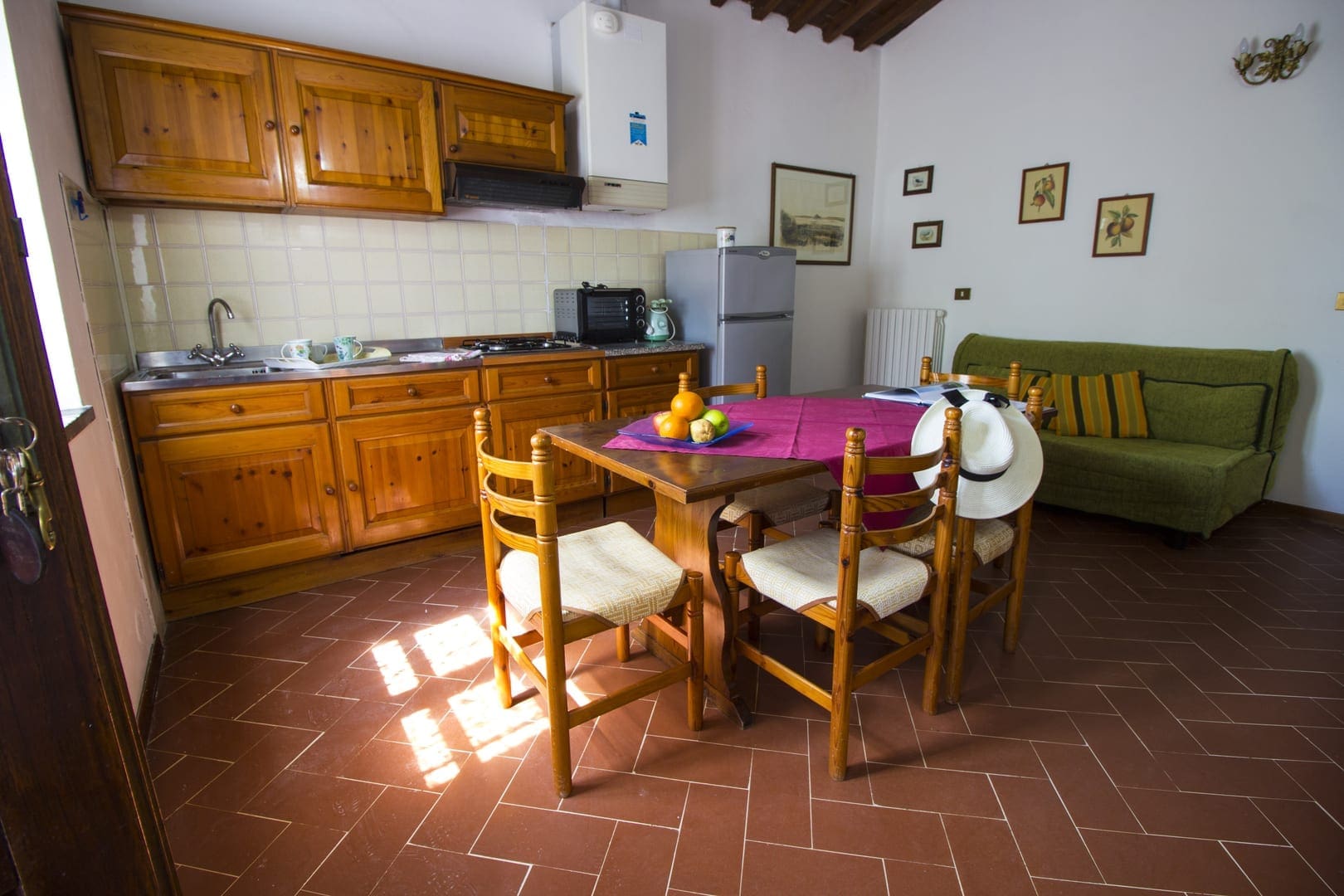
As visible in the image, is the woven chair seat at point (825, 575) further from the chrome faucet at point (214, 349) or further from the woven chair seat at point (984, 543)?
the chrome faucet at point (214, 349)

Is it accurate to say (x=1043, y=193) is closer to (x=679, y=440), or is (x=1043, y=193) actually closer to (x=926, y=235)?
(x=926, y=235)

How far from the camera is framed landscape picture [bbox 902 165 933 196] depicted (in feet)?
15.7

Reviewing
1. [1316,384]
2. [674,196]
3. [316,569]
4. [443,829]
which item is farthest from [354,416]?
[1316,384]

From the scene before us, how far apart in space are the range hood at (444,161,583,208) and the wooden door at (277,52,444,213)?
0.26ft

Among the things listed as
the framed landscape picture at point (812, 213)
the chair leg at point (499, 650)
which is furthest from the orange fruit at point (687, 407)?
the framed landscape picture at point (812, 213)

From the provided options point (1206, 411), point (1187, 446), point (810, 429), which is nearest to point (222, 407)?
point (810, 429)

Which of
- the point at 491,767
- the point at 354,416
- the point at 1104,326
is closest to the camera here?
the point at 491,767

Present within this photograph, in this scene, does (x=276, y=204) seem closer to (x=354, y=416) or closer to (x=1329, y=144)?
(x=354, y=416)

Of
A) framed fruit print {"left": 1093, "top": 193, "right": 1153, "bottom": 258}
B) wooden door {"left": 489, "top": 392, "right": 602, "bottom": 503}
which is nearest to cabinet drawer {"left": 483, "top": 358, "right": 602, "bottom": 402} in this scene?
wooden door {"left": 489, "top": 392, "right": 602, "bottom": 503}

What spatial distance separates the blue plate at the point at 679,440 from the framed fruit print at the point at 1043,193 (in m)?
3.38

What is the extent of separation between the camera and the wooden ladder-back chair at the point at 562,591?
4.81 ft

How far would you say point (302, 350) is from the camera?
2.82 m

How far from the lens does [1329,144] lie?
3162 mm

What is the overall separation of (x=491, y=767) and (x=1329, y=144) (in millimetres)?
4630
